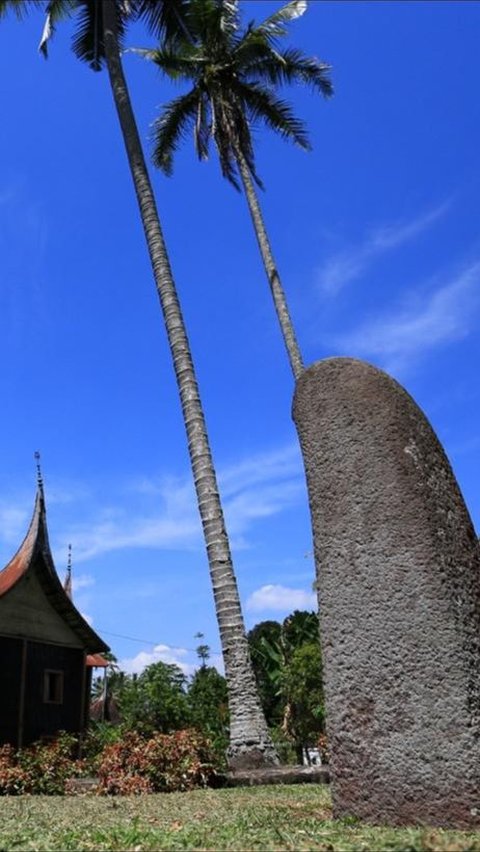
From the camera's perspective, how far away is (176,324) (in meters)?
13.6

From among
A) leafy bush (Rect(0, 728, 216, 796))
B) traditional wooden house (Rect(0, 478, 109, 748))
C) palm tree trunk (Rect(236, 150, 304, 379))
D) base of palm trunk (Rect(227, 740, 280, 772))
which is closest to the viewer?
leafy bush (Rect(0, 728, 216, 796))

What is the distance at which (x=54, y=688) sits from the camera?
2061cm

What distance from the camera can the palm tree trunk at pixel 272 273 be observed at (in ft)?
57.2

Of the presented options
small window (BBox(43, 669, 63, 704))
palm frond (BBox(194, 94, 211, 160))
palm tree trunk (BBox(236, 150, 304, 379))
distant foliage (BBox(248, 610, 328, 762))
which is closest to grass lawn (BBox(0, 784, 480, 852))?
palm tree trunk (BBox(236, 150, 304, 379))

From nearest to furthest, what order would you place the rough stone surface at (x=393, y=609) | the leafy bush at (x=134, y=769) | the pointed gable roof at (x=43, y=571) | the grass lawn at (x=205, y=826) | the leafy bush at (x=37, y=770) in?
the grass lawn at (x=205, y=826)
the rough stone surface at (x=393, y=609)
the leafy bush at (x=134, y=769)
the leafy bush at (x=37, y=770)
the pointed gable roof at (x=43, y=571)

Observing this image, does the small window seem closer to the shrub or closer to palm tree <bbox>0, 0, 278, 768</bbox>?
palm tree <bbox>0, 0, 278, 768</bbox>

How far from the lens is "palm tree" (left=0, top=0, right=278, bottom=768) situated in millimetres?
11008

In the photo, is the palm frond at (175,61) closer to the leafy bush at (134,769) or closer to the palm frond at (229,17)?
the palm frond at (229,17)

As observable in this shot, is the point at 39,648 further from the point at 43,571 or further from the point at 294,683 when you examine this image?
the point at 294,683

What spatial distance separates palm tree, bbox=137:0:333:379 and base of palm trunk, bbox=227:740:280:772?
985 cm

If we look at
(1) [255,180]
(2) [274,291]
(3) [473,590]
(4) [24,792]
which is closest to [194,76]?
(1) [255,180]

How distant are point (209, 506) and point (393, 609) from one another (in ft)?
24.0

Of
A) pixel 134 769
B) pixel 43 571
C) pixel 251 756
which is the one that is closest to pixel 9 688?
pixel 43 571

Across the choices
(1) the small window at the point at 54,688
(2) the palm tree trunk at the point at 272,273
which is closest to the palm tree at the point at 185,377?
(2) the palm tree trunk at the point at 272,273
